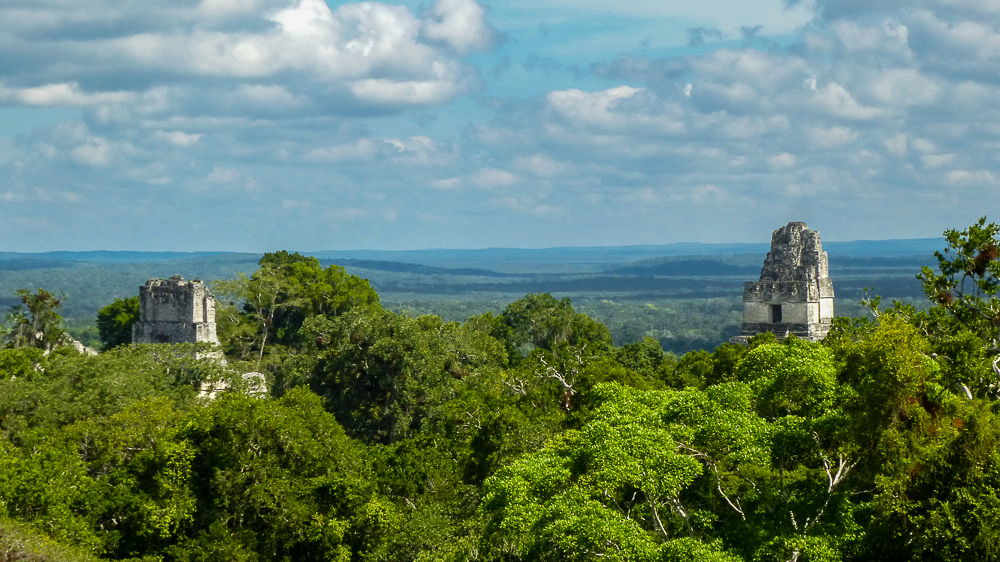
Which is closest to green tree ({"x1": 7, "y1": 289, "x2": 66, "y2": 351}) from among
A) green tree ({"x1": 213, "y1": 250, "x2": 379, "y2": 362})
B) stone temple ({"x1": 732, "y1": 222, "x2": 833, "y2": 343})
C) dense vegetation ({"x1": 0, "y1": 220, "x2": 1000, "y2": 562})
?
green tree ({"x1": 213, "y1": 250, "x2": 379, "y2": 362})

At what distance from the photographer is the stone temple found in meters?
29.3

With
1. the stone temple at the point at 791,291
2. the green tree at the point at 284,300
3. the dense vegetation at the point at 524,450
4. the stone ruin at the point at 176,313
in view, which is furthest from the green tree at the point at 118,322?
the stone temple at the point at 791,291

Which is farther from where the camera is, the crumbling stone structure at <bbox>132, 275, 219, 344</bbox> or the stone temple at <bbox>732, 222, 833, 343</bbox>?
the crumbling stone structure at <bbox>132, 275, 219, 344</bbox>

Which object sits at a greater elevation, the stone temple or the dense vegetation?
the stone temple

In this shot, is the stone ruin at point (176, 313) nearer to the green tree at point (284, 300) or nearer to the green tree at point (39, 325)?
the green tree at point (284, 300)

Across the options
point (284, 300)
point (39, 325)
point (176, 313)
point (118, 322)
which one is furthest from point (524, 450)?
point (39, 325)

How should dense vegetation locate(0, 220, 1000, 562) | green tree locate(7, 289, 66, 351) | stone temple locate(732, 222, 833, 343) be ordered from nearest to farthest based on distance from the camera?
1. dense vegetation locate(0, 220, 1000, 562)
2. stone temple locate(732, 222, 833, 343)
3. green tree locate(7, 289, 66, 351)

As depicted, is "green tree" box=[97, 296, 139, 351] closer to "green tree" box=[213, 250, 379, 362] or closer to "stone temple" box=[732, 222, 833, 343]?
"green tree" box=[213, 250, 379, 362]

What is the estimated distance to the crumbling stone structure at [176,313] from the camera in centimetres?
3603

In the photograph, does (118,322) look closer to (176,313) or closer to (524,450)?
(176,313)

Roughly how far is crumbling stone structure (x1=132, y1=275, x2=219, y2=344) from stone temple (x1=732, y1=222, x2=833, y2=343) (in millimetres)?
16430

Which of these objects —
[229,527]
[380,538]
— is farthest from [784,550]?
[229,527]

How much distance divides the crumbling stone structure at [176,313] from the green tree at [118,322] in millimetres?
7108

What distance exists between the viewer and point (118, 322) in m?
44.4
